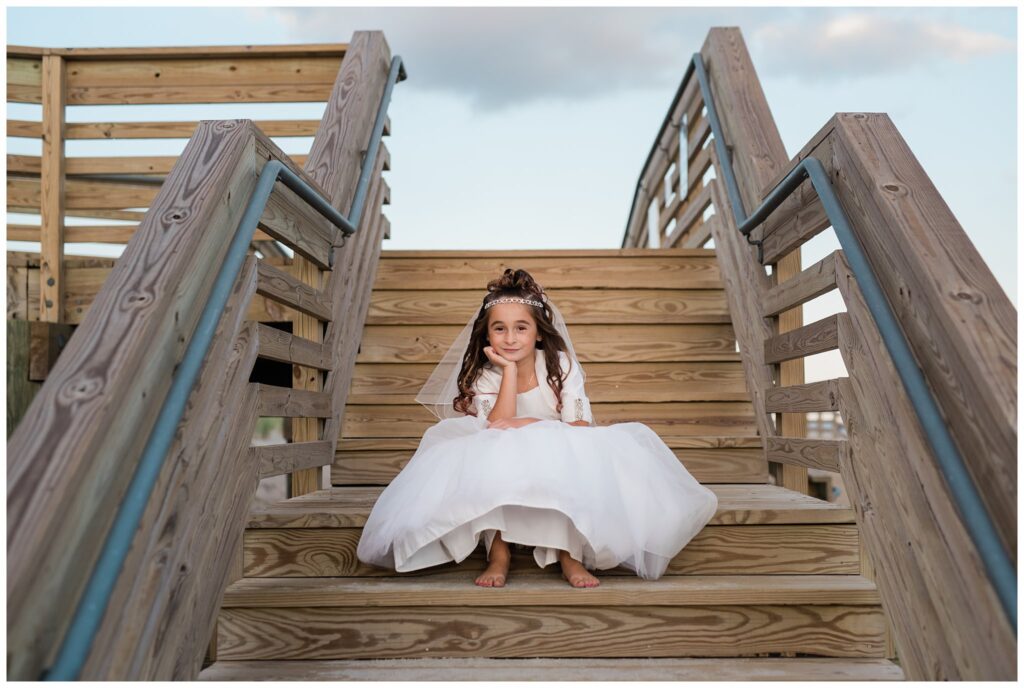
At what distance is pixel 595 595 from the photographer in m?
2.27

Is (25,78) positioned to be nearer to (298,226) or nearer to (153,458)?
(298,226)

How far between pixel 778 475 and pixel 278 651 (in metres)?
2.01

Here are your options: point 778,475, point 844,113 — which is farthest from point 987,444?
point 778,475

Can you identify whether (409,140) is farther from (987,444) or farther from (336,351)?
(987,444)

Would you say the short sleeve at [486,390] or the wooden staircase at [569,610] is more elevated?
the short sleeve at [486,390]

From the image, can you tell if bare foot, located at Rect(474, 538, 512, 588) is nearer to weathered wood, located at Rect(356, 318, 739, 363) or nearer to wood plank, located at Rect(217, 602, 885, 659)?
wood plank, located at Rect(217, 602, 885, 659)

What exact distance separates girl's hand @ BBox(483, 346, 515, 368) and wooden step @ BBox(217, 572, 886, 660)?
86 centimetres

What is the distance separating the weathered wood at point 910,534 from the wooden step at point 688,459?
89 cm

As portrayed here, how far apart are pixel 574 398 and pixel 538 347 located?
265mm

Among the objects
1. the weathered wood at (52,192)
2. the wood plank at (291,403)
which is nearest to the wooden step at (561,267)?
the wood plank at (291,403)

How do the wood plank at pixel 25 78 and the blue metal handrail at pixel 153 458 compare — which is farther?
the wood plank at pixel 25 78

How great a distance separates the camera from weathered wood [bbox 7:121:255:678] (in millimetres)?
1331

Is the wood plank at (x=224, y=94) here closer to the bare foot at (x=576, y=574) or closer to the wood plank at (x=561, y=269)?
the wood plank at (x=561, y=269)

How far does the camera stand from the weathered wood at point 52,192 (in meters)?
4.30
